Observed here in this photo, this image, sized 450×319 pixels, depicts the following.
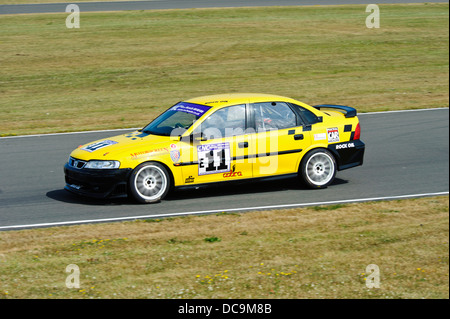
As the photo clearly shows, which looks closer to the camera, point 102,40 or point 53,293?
point 53,293

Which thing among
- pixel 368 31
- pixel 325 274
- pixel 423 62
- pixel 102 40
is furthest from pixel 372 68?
pixel 325 274

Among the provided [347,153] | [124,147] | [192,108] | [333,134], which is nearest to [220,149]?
[192,108]

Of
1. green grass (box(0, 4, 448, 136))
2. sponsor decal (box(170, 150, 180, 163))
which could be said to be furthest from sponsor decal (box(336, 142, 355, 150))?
green grass (box(0, 4, 448, 136))

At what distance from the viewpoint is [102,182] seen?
976 cm

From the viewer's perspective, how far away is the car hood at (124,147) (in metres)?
9.84

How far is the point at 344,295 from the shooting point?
643 cm

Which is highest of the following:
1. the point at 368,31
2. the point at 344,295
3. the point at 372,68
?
the point at 368,31

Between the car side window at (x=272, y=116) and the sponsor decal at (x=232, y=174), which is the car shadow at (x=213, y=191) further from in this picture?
the car side window at (x=272, y=116)

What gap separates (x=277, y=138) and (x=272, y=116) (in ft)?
1.29

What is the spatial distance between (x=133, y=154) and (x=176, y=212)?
1.10m

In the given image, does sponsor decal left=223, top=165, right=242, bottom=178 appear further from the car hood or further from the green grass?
the green grass

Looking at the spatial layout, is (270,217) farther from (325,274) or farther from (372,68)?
(372,68)

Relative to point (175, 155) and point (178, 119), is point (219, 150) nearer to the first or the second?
point (175, 155)

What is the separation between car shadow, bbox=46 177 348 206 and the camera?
10.2 metres
